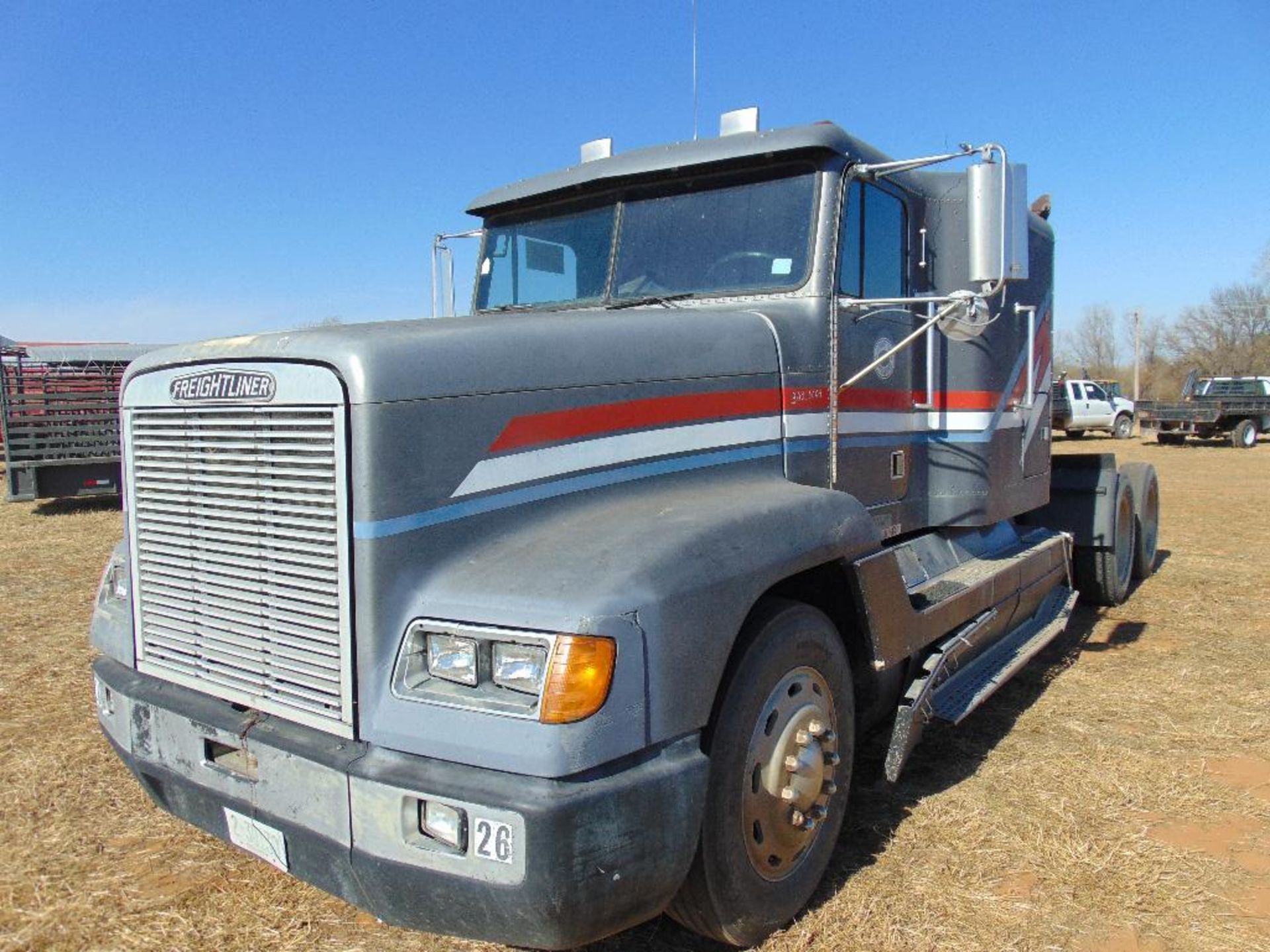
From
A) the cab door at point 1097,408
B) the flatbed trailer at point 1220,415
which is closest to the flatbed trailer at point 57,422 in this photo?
the flatbed trailer at point 1220,415

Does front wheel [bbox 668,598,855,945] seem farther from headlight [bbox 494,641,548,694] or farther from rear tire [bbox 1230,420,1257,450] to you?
rear tire [bbox 1230,420,1257,450]

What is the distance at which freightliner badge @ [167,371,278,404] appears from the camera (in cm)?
262

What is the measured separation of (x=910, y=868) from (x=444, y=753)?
201cm

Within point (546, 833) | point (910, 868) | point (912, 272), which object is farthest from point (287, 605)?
point (912, 272)

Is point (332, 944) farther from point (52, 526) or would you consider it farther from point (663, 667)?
point (52, 526)

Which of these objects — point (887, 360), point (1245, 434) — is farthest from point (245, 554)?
point (1245, 434)

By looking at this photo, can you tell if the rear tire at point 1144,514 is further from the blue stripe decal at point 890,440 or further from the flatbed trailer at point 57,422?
the flatbed trailer at point 57,422

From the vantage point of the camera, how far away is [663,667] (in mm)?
2400

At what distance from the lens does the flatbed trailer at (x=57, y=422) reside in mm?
14328

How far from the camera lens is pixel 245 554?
9.01ft

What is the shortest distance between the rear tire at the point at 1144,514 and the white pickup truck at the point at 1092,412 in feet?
75.5

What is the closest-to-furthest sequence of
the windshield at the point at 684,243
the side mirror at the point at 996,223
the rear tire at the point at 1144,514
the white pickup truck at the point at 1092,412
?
the side mirror at the point at 996,223 < the windshield at the point at 684,243 < the rear tire at the point at 1144,514 < the white pickup truck at the point at 1092,412

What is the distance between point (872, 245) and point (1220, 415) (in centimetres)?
2906

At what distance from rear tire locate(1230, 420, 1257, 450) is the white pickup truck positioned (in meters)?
3.92
